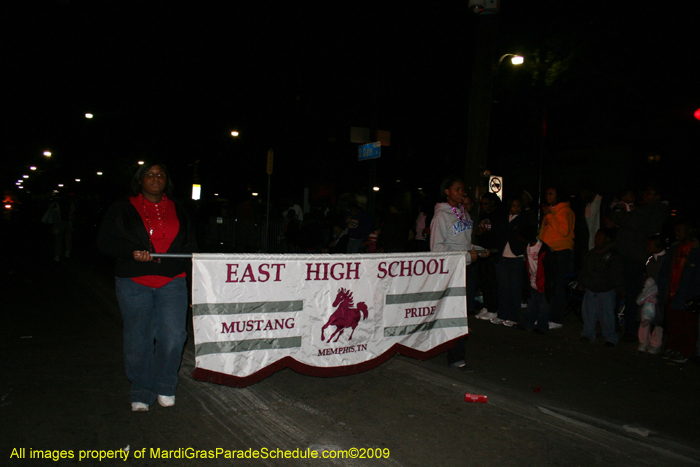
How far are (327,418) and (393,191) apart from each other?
30.5m

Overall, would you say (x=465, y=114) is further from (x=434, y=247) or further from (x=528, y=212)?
(x=434, y=247)

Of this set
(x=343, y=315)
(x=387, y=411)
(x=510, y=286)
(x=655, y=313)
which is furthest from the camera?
(x=510, y=286)

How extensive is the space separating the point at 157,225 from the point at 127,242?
30 cm

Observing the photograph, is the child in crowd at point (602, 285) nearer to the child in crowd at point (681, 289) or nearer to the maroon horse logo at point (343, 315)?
the child in crowd at point (681, 289)

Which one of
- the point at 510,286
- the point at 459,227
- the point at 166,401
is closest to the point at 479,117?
the point at 510,286

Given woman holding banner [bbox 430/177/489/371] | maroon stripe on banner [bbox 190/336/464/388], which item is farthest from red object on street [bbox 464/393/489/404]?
woman holding banner [bbox 430/177/489/371]

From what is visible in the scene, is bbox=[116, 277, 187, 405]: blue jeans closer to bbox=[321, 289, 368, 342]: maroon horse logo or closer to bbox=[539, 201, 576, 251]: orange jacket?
bbox=[321, 289, 368, 342]: maroon horse logo

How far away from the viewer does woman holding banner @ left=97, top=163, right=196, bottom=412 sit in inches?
161

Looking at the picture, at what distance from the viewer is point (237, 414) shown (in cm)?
427

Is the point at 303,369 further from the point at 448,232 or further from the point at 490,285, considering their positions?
the point at 490,285

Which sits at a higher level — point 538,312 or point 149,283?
point 149,283

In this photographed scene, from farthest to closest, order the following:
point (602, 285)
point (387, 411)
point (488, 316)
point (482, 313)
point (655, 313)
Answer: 1. point (482, 313)
2. point (488, 316)
3. point (602, 285)
4. point (655, 313)
5. point (387, 411)

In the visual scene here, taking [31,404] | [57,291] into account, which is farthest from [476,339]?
[57,291]

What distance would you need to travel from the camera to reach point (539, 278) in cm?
755
